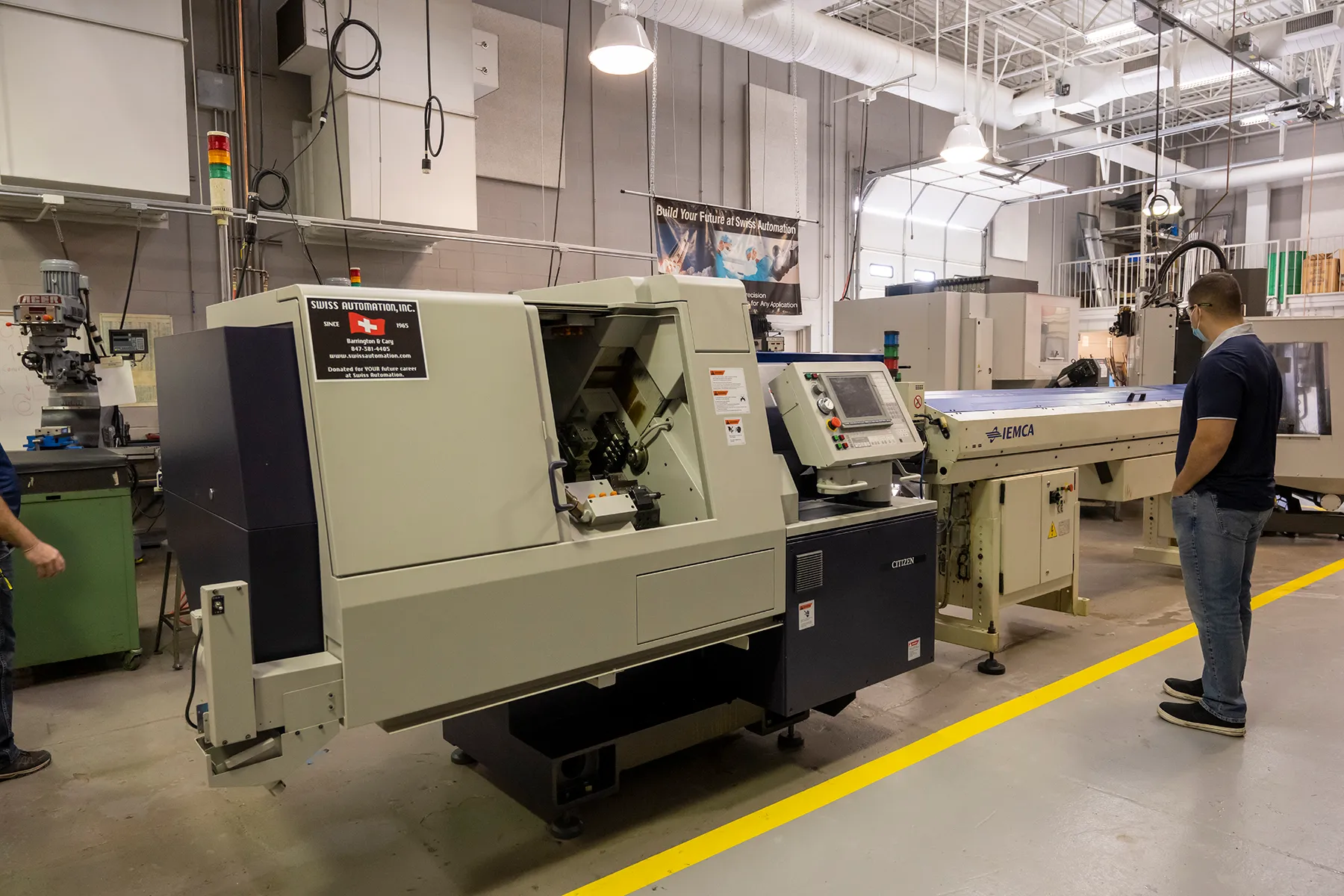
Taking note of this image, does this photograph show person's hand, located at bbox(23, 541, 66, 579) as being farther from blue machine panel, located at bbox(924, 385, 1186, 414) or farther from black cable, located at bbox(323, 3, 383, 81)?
black cable, located at bbox(323, 3, 383, 81)

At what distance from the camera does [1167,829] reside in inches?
89.0

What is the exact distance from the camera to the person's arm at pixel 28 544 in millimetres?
2451

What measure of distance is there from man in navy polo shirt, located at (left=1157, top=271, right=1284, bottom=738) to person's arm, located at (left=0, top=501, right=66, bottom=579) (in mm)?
3531

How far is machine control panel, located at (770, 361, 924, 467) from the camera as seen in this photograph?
2.60m

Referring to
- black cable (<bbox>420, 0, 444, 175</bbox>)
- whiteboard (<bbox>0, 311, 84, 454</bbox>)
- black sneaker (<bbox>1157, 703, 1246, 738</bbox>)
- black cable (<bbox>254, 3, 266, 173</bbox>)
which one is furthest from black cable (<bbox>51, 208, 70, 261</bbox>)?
black sneaker (<bbox>1157, 703, 1246, 738</bbox>)

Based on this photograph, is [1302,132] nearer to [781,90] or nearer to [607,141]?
[781,90]

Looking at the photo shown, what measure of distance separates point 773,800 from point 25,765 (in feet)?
7.85

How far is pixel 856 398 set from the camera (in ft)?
9.07

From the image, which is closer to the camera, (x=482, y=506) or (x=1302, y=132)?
(x=482, y=506)

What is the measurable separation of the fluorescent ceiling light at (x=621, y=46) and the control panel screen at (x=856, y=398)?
275cm

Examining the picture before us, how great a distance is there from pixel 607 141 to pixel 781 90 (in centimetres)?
242

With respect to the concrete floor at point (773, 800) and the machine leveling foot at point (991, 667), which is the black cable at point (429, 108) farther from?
the machine leveling foot at point (991, 667)

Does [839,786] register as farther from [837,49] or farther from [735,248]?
[837,49]

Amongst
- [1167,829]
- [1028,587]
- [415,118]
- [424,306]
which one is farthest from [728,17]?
[1167,829]
